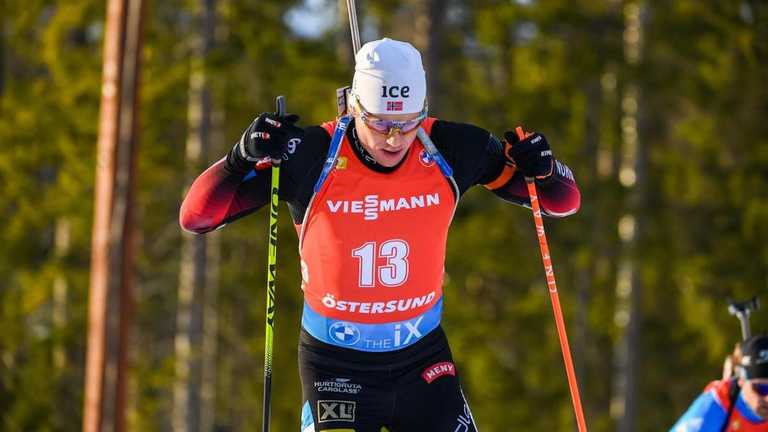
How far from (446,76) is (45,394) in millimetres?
8685

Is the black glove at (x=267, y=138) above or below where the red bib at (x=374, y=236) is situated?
above

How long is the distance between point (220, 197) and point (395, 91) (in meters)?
0.85

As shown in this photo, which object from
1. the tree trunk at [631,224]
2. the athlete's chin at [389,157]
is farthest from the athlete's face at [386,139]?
the tree trunk at [631,224]

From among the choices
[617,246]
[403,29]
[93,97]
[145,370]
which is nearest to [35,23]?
[93,97]

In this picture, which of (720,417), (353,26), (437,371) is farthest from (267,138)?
(720,417)

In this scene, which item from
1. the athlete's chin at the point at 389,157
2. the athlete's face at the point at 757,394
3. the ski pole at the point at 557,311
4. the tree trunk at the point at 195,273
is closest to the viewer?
the athlete's chin at the point at 389,157

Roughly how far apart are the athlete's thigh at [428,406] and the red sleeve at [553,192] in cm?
91

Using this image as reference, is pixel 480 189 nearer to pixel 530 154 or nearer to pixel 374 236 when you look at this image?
pixel 530 154

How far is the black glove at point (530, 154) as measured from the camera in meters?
5.56

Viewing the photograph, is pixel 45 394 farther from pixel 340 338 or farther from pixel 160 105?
pixel 340 338

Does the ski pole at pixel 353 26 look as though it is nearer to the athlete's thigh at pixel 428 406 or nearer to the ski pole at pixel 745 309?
the athlete's thigh at pixel 428 406

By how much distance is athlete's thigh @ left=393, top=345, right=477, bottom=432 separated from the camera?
5449mm

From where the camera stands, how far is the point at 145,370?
746 inches

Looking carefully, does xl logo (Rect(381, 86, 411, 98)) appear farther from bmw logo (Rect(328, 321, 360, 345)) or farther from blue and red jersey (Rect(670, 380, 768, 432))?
blue and red jersey (Rect(670, 380, 768, 432))
